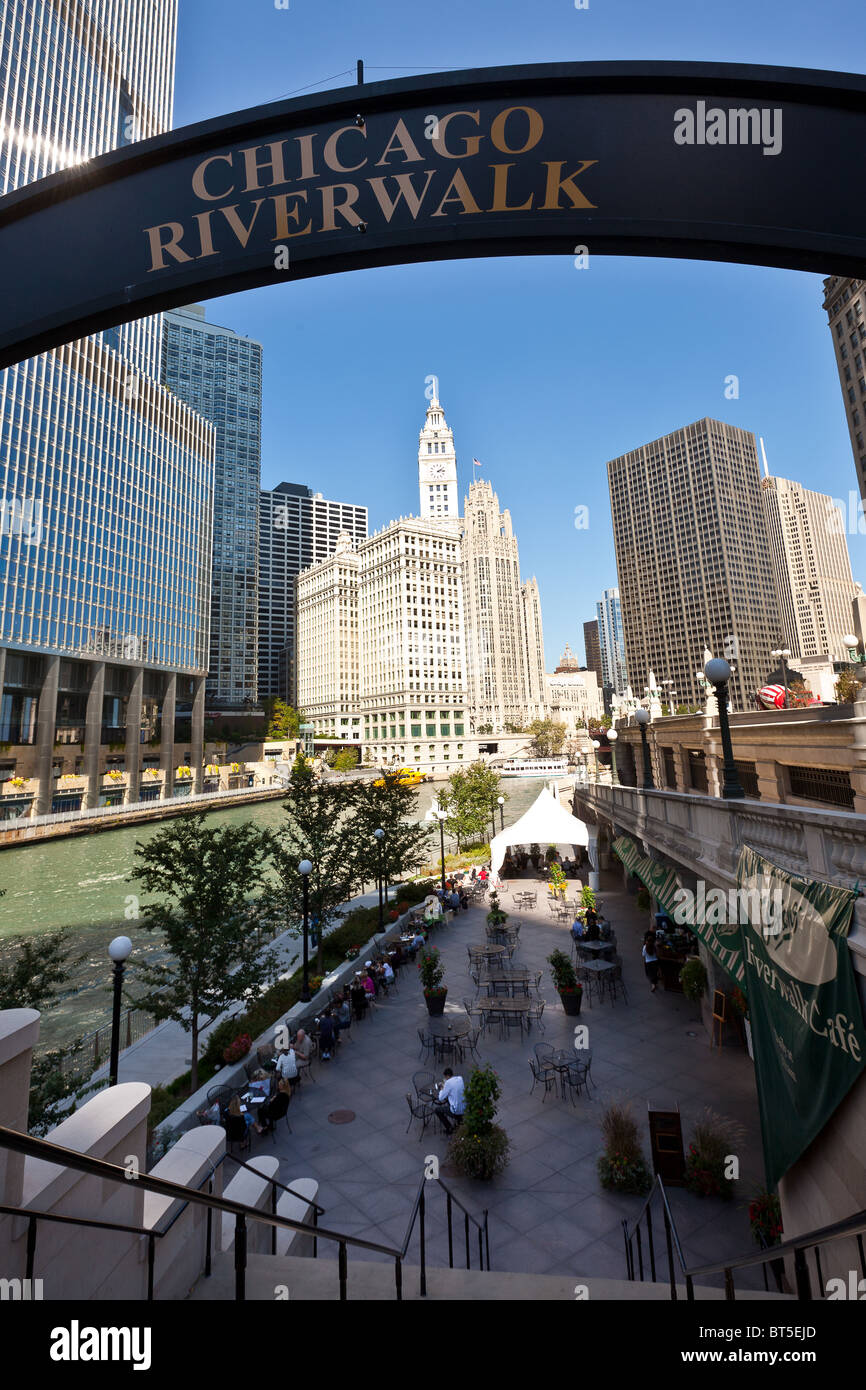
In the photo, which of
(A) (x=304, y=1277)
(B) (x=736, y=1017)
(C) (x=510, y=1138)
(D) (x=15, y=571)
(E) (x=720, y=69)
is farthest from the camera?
(D) (x=15, y=571)

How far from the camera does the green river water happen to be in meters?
20.9

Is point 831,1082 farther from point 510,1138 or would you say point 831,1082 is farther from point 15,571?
point 15,571

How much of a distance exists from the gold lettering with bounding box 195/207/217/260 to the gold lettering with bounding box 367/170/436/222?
0.77 meters

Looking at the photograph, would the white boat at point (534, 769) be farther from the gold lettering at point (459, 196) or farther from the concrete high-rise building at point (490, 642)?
the gold lettering at point (459, 196)

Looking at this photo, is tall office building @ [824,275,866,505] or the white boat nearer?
tall office building @ [824,275,866,505]

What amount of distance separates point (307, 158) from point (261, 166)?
215mm

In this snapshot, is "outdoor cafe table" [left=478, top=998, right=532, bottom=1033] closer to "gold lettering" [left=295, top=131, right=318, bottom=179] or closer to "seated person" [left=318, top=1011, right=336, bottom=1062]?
"seated person" [left=318, top=1011, right=336, bottom=1062]

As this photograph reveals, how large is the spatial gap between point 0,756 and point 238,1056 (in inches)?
2348

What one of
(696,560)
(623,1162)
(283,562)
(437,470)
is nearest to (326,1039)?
(623,1162)

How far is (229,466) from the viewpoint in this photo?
160 meters

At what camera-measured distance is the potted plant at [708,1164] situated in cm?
856

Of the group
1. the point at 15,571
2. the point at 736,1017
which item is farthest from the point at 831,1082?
the point at 15,571

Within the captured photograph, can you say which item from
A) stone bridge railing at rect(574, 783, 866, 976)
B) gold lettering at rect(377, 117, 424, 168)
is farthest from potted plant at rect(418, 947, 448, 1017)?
gold lettering at rect(377, 117, 424, 168)

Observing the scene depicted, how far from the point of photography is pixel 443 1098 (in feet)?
34.2
